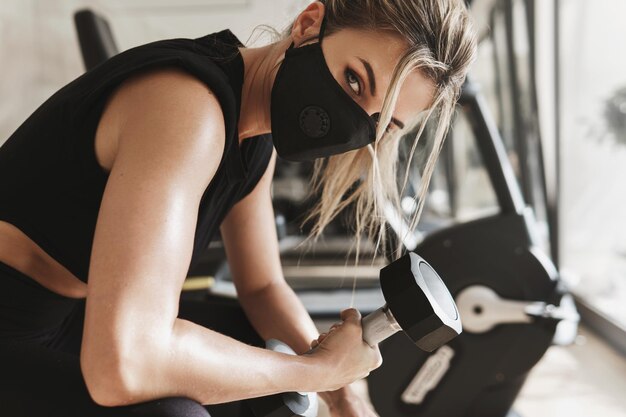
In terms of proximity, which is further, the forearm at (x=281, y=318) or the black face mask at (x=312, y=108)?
the forearm at (x=281, y=318)

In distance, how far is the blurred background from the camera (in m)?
2.37

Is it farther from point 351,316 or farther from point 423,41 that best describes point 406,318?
point 423,41

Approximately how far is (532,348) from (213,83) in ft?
4.21

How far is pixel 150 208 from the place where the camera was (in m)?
0.71

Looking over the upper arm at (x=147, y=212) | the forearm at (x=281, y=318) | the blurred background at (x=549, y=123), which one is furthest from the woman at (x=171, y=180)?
the blurred background at (x=549, y=123)

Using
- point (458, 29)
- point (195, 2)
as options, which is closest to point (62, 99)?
point (458, 29)

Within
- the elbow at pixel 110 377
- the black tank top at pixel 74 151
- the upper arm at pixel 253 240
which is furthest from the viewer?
the upper arm at pixel 253 240

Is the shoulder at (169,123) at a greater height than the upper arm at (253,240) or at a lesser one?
greater

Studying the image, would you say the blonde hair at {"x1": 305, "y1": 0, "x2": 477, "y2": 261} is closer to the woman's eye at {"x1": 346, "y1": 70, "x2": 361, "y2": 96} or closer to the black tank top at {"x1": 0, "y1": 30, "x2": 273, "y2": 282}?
the woman's eye at {"x1": 346, "y1": 70, "x2": 361, "y2": 96}

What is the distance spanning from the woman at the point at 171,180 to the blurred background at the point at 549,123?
115cm

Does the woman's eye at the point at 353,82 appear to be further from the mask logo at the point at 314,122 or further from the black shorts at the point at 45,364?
the black shorts at the point at 45,364

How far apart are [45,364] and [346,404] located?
56cm

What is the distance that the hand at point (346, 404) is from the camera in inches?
43.8

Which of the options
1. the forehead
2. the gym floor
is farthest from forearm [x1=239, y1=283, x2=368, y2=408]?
the gym floor
